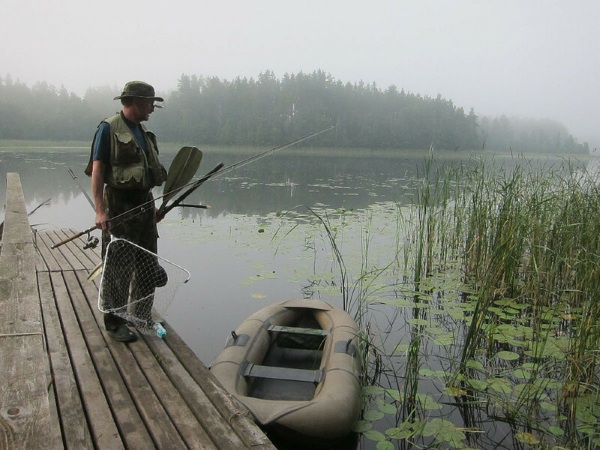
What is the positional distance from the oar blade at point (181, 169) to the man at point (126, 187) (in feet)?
0.47

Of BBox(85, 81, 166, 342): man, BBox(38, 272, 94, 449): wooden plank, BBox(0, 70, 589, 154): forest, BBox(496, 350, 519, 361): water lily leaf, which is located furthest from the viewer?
BBox(0, 70, 589, 154): forest

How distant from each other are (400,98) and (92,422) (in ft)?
348

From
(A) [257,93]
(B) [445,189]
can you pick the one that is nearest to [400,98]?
(A) [257,93]

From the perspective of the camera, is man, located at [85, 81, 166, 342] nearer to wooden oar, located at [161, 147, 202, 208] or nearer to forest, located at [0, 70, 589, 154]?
wooden oar, located at [161, 147, 202, 208]

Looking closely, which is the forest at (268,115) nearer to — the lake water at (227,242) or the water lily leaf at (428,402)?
the lake water at (227,242)

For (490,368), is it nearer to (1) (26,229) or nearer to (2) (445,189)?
(2) (445,189)

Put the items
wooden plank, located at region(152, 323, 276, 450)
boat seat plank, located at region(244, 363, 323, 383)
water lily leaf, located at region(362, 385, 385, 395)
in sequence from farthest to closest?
1. water lily leaf, located at region(362, 385, 385, 395)
2. boat seat plank, located at region(244, 363, 323, 383)
3. wooden plank, located at region(152, 323, 276, 450)

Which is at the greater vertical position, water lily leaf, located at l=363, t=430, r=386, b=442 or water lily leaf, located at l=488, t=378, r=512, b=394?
water lily leaf, located at l=488, t=378, r=512, b=394

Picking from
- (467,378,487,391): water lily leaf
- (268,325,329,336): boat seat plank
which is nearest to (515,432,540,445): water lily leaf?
(467,378,487,391): water lily leaf

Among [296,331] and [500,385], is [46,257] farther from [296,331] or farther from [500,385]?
[500,385]

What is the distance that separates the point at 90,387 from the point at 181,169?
154cm

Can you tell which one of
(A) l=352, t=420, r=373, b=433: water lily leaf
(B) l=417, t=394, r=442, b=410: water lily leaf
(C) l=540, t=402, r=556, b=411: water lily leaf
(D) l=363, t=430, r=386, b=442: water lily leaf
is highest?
(C) l=540, t=402, r=556, b=411: water lily leaf

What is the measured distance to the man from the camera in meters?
2.88

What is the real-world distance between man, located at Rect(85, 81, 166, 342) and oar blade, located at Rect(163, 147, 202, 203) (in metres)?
0.14
